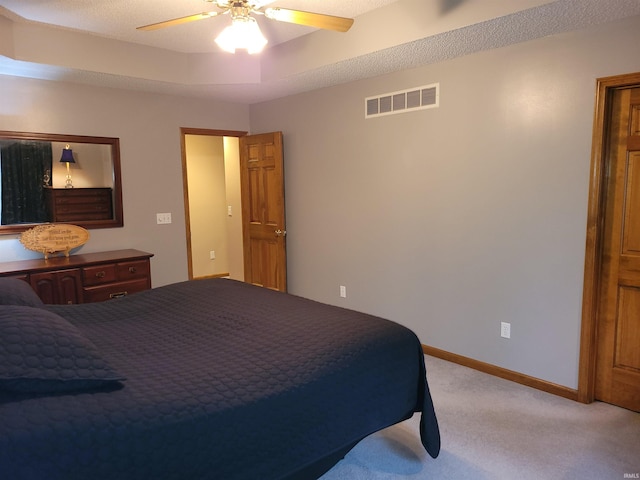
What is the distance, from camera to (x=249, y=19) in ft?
7.72

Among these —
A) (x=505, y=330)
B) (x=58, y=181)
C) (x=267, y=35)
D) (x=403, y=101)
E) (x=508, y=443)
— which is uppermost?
(x=267, y=35)

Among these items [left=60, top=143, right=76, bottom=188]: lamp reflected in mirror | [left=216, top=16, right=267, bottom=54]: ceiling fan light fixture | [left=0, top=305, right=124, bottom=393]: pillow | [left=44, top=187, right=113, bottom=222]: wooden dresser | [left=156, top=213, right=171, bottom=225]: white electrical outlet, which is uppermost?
[left=216, top=16, right=267, bottom=54]: ceiling fan light fixture

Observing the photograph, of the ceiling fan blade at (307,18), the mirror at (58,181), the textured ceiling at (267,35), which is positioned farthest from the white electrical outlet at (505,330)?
the mirror at (58,181)

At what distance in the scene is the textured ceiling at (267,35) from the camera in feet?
8.64

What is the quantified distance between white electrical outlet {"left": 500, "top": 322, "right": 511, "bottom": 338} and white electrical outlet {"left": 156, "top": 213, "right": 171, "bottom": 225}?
3.36m

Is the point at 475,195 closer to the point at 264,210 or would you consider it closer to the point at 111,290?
the point at 264,210

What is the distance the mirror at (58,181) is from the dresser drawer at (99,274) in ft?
2.02

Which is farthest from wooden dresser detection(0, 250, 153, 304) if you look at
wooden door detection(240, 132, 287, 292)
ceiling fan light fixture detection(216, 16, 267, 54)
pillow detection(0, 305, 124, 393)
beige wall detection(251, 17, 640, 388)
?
ceiling fan light fixture detection(216, 16, 267, 54)

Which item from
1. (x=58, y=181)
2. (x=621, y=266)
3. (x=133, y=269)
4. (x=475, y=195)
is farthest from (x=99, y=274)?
(x=621, y=266)

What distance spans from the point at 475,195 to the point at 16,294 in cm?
296

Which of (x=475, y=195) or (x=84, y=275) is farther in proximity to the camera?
(x=84, y=275)

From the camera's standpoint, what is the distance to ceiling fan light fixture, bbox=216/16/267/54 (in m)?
2.35

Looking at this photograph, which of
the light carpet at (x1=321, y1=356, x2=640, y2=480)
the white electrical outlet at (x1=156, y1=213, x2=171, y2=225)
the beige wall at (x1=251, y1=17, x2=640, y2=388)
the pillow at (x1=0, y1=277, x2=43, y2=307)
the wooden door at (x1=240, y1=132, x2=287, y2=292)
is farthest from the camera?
the wooden door at (x1=240, y1=132, x2=287, y2=292)

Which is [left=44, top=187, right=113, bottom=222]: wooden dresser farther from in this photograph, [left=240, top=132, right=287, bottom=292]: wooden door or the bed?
the bed
